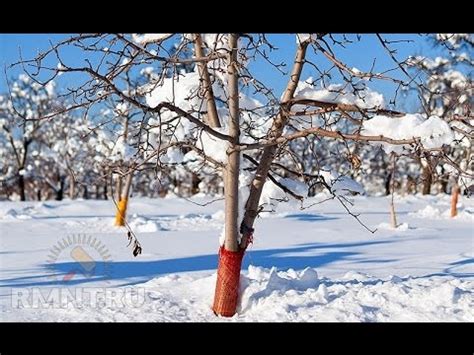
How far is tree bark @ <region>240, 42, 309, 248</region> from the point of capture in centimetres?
578

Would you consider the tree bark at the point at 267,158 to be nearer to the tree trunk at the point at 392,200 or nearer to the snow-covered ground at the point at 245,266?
the snow-covered ground at the point at 245,266

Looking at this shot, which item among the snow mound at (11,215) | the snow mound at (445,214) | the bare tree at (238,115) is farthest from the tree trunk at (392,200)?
the snow mound at (11,215)

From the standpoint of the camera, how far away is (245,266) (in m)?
9.56

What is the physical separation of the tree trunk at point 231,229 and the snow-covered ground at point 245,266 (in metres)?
0.15

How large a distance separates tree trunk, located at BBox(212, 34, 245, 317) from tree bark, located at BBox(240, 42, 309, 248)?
0.13 meters

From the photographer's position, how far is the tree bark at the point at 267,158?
5777 millimetres

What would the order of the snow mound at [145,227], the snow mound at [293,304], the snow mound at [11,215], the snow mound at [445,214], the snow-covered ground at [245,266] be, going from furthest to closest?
the snow mound at [445,214] → the snow mound at [11,215] → the snow mound at [145,227] → the snow-covered ground at [245,266] → the snow mound at [293,304]

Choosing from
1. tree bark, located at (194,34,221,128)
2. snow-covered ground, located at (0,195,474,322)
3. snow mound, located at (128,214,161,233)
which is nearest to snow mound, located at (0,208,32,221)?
snow-covered ground, located at (0,195,474,322)

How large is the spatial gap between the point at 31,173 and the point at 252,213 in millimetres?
28207

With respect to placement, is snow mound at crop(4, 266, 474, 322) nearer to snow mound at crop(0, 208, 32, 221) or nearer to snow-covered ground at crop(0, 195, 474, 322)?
snow-covered ground at crop(0, 195, 474, 322)
